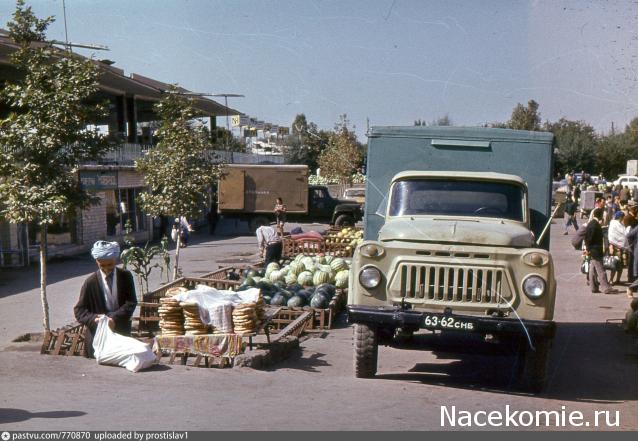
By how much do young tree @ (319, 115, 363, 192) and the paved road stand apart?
49605 millimetres

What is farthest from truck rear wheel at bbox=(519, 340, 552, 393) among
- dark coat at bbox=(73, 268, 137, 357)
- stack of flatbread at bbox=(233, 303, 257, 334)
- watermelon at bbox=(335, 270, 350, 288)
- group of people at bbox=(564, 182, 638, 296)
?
group of people at bbox=(564, 182, 638, 296)

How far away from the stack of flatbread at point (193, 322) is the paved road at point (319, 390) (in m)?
0.70

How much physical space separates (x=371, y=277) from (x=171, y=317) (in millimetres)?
2643

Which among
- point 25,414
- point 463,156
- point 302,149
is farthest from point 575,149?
point 25,414

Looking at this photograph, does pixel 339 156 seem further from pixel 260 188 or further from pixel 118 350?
pixel 118 350

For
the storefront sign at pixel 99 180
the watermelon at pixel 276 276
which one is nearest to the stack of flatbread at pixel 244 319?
the watermelon at pixel 276 276

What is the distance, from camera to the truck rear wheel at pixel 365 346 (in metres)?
9.43

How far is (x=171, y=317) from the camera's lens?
401 inches

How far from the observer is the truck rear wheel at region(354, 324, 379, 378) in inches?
371

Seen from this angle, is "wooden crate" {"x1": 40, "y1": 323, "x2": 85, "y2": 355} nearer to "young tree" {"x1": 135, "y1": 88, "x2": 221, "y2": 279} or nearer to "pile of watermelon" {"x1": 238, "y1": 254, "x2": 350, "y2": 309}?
"pile of watermelon" {"x1": 238, "y1": 254, "x2": 350, "y2": 309}

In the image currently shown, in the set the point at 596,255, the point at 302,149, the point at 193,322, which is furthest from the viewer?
the point at 302,149

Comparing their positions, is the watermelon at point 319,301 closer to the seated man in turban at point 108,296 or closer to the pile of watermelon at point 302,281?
the pile of watermelon at point 302,281

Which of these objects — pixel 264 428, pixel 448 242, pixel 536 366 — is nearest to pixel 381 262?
pixel 448 242
